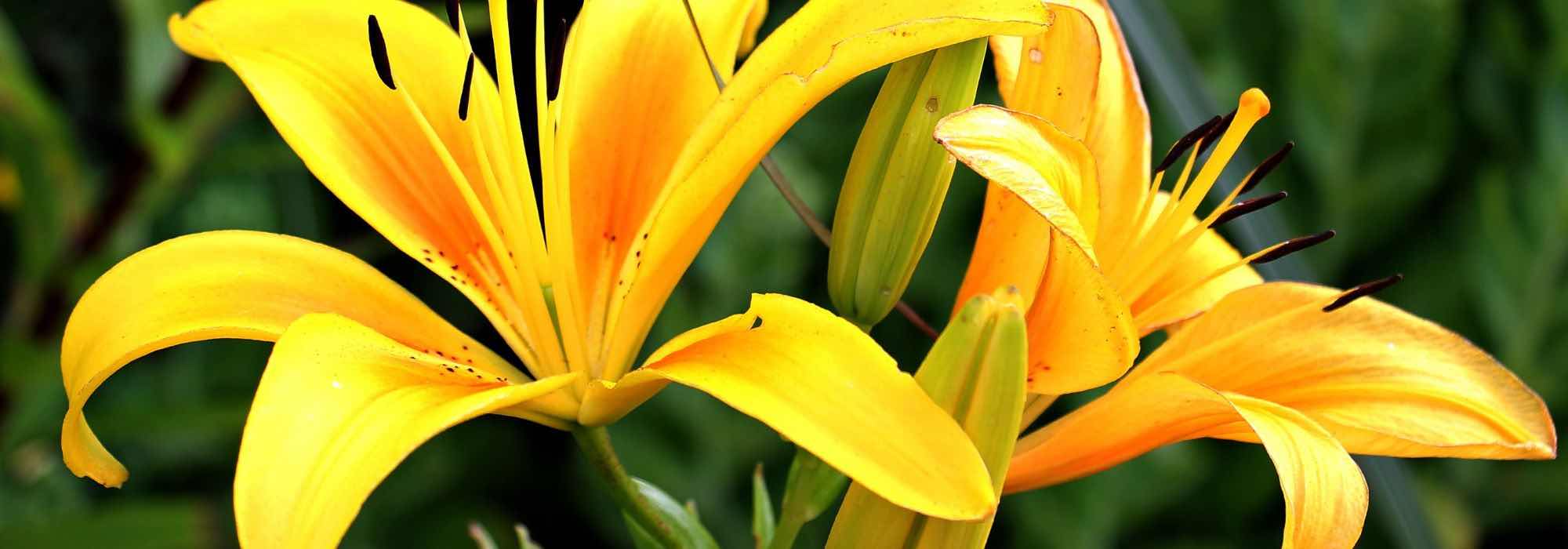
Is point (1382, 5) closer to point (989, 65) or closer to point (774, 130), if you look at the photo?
point (989, 65)

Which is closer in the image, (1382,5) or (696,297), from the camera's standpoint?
(696,297)

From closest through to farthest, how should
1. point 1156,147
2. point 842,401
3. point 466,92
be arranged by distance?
point 842,401 < point 466,92 < point 1156,147

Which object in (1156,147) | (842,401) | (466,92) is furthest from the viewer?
(1156,147)

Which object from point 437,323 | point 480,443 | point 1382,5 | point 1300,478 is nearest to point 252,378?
point 480,443

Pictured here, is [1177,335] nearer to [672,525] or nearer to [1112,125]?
[1112,125]

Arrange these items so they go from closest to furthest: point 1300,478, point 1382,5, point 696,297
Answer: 1. point 1300,478
2. point 696,297
3. point 1382,5

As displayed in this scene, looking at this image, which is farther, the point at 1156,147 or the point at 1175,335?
the point at 1156,147

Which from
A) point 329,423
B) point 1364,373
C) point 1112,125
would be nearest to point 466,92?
point 329,423

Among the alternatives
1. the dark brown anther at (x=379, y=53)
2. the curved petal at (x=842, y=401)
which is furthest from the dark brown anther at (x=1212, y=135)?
the dark brown anther at (x=379, y=53)
